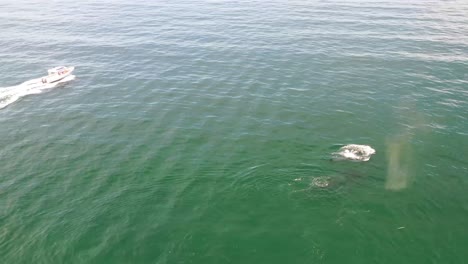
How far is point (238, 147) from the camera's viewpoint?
190 feet

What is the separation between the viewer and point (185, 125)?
213ft

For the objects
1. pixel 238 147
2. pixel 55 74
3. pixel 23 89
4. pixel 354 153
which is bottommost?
pixel 354 153

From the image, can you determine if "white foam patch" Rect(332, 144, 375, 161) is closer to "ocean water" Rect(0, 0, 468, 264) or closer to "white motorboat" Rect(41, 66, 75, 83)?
"ocean water" Rect(0, 0, 468, 264)

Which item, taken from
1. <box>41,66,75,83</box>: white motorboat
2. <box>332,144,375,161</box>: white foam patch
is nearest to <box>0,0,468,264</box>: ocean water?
<box>332,144,375,161</box>: white foam patch

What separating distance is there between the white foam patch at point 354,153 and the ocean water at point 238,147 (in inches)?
47.3

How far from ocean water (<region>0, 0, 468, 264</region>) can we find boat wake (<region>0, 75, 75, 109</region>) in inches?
28.6

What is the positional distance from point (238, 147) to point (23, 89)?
54201mm

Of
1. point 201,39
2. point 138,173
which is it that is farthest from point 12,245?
point 201,39

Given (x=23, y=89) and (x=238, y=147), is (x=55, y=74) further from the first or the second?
(x=238, y=147)

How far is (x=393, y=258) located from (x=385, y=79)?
52.2 m

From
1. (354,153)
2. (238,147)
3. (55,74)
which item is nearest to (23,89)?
(55,74)

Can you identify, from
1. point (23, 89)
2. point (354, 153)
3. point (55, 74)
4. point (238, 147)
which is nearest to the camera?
point (354, 153)

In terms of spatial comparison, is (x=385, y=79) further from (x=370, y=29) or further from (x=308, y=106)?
(x=370, y=29)

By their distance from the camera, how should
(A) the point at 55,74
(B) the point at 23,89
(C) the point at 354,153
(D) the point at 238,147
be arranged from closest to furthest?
(C) the point at 354,153
(D) the point at 238,147
(B) the point at 23,89
(A) the point at 55,74
